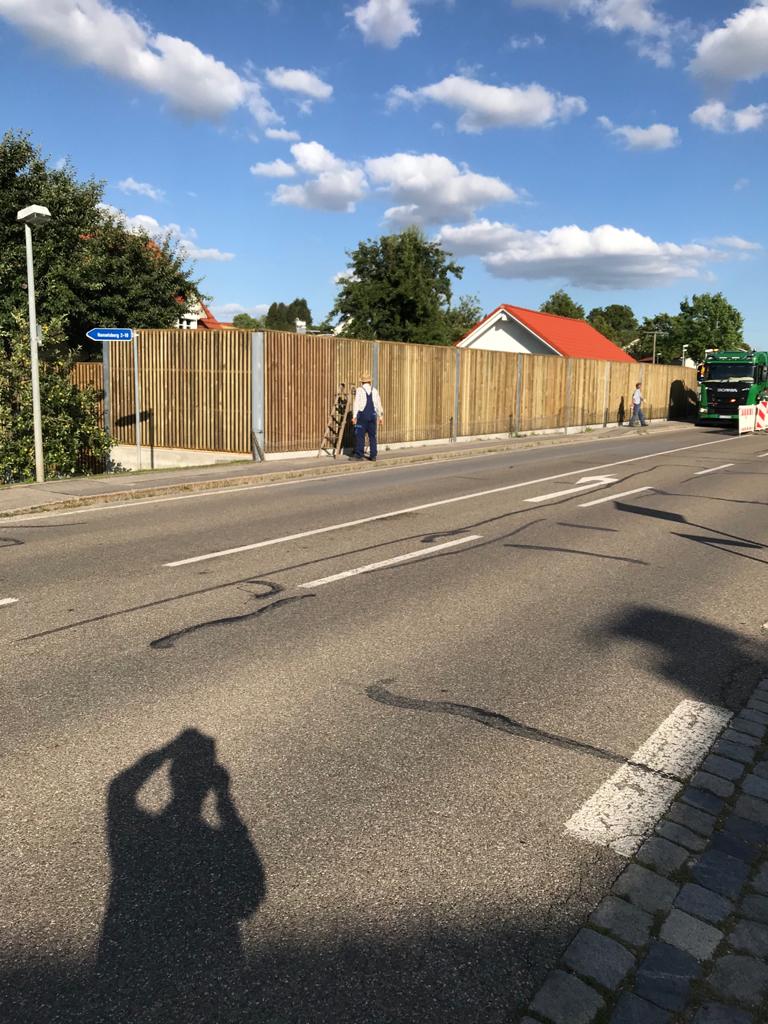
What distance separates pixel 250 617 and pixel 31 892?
318 centimetres

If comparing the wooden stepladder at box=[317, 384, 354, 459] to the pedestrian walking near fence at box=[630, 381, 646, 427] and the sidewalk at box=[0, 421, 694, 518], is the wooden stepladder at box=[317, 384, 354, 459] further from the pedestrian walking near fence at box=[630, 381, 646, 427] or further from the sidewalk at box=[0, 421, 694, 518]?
the pedestrian walking near fence at box=[630, 381, 646, 427]

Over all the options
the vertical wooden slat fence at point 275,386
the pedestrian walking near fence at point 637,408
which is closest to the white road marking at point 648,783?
the vertical wooden slat fence at point 275,386

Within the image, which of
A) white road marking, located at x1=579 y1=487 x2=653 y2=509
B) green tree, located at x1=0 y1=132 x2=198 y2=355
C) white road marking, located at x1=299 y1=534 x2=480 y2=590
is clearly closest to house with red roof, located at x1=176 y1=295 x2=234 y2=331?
green tree, located at x1=0 y1=132 x2=198 y2=355

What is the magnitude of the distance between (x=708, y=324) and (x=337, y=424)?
58987 millimetres

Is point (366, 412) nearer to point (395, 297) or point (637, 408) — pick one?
point (637, 408)

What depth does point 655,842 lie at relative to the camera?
119 inches

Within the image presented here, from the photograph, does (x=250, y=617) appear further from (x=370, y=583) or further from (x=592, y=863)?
(x=592, y=863)

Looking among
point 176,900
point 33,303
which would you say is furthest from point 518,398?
point 176,900

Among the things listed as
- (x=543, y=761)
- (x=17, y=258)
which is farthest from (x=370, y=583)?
(x=17, y=258)

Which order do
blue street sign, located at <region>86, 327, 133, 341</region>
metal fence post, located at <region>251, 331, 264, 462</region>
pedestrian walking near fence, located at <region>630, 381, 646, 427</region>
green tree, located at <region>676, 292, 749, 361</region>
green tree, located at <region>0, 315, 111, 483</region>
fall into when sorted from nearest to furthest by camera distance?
blue street sign, located at <region>86, 327, 133, 341</region>
green tree, located at <region>0, 315, 111, 483</region>
metal fence post, located at <region>251, 331, 264, 462</region>
pedestrian walking near fence, located at <region>630, 381, 646, 427</region>
green tree, located at <region>676, 292, 749, 361</region>

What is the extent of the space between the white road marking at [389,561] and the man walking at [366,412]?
846 cm

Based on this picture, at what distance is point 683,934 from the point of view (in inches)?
98.6

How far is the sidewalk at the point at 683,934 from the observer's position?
2.22m

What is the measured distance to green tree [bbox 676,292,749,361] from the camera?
67.6 meters
